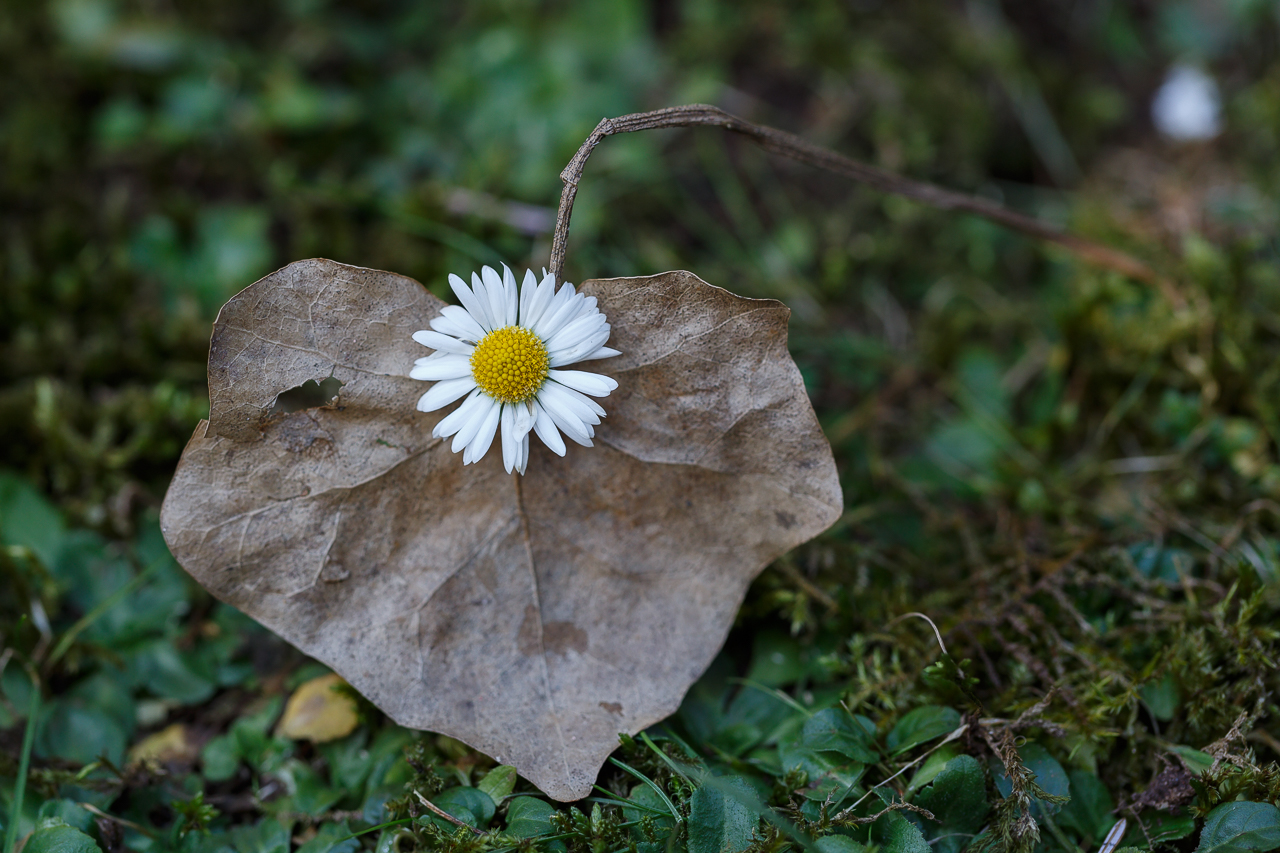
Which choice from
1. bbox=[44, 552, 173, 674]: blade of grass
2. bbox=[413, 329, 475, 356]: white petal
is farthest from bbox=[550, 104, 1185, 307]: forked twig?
bbox=[44, 552, 173, 674]: blade of grass

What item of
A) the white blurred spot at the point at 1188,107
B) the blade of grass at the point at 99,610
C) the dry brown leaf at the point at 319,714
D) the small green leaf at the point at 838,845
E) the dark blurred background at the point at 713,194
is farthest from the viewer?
the white blurred spot at the point at 1188,107

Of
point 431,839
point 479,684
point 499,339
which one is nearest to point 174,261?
point 499,339

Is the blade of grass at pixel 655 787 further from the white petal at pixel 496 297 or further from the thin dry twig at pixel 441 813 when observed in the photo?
the white petal at pixel 496 297

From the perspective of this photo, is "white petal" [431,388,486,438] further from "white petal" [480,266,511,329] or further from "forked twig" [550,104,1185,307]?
"forked twig" [550,104,1185,307]

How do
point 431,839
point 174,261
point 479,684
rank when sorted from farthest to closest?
point 174,261 < point 479,684 < point 431,839

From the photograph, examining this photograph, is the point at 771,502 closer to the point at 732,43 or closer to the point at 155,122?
the point at 732,43

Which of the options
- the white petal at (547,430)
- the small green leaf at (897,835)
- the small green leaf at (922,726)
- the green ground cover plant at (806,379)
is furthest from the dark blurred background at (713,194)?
the white petal at (547,430)
